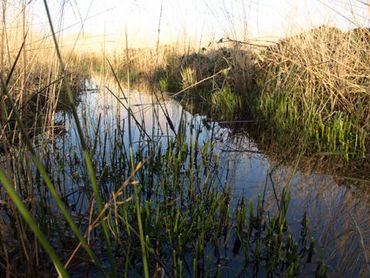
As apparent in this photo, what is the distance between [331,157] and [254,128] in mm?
1251

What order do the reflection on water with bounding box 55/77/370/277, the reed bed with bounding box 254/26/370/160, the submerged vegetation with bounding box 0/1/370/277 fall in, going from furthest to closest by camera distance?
the reed bed with bounding box 254/26/370/160 → the reflection on water with bounding box 55/77/370/277 → the submerged vegetation with bounding box 0/1/370/277

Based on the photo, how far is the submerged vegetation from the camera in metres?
1.23

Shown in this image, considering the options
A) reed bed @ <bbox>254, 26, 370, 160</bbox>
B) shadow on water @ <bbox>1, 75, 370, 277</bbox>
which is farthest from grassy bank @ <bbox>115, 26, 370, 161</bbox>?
shadow on water @ <bbox>1, 75, 370, 277</bbox>

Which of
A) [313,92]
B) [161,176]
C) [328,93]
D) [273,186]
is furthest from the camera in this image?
[328,93]

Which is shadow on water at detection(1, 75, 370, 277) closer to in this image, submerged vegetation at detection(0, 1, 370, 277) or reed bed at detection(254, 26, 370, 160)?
submerged vegetation at detection(0, 1, 370, 277)

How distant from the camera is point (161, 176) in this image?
6.93 ft

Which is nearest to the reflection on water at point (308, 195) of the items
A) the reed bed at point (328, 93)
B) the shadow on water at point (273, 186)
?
the shadow on water at point (273, 186)

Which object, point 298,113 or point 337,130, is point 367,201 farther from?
point 298,113

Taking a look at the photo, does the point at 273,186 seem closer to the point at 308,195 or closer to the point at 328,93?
the point at 308,195

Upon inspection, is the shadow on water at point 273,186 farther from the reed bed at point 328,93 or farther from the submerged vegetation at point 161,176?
the reed bed at point 328,93

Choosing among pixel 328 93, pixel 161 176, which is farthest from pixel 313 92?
pixel 161 176

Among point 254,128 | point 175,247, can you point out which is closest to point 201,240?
point 175,247

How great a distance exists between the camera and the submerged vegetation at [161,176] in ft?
4.04

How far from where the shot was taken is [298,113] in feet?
11.2
